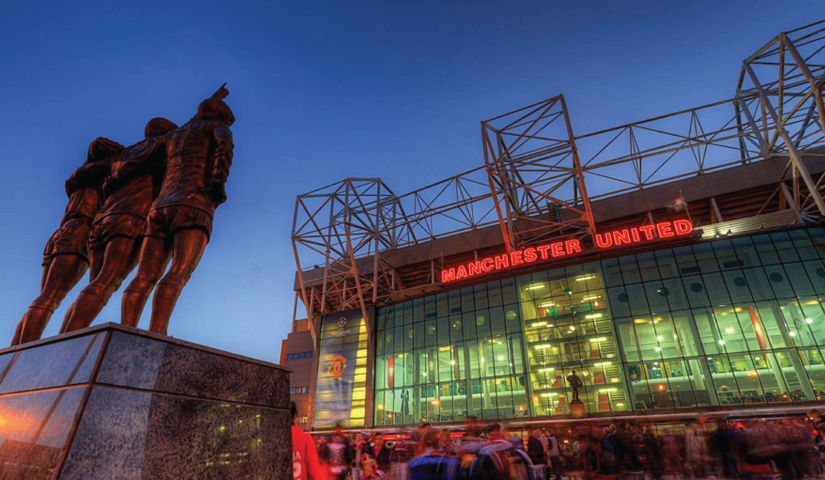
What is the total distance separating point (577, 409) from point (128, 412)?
24727 mm

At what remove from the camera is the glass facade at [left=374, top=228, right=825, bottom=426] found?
2188 centimetres

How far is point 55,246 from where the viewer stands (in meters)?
4.39

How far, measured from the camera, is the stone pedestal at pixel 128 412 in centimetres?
198

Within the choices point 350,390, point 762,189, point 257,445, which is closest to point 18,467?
point 257,445

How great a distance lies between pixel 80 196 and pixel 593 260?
91.3 feet

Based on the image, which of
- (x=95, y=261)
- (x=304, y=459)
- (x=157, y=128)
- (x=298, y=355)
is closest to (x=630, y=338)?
(x=304, y=459)

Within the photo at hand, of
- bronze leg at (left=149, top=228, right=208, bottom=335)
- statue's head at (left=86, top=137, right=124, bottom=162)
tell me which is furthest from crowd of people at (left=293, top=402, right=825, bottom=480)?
statue's head at (left=86, top=137, right=124, bottom=162)

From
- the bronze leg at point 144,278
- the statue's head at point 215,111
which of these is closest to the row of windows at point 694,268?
the statue's head at point 215,111

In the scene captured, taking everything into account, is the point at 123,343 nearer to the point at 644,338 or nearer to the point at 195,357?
the point at 195,357

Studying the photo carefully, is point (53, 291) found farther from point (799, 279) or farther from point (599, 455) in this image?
point (799, 279)

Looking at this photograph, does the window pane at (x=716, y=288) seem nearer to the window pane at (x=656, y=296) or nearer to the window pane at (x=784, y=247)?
the window pane at (x=656, y=296)

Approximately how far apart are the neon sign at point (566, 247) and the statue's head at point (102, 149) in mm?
25370

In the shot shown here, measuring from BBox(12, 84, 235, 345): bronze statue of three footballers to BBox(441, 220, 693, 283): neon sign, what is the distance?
25.2 m

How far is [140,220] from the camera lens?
162 inches
